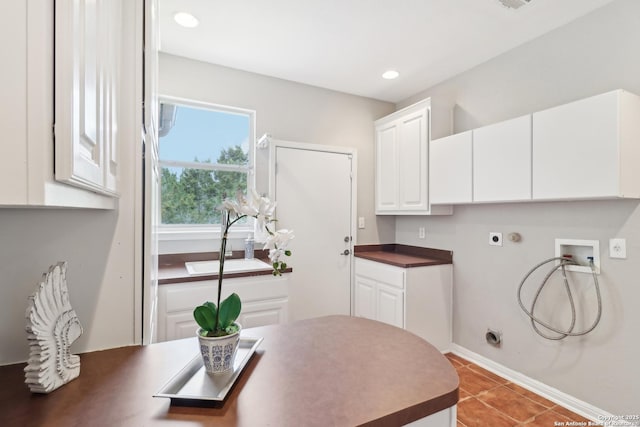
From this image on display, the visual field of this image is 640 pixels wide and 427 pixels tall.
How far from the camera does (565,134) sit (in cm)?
191

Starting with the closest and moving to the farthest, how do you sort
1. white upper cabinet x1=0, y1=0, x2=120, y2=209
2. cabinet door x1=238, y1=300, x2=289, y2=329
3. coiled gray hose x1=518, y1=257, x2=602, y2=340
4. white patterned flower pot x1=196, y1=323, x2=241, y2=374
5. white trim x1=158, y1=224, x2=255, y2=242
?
white upper cabinet x1=0, y1=0, x2=120, y2=209 < white patterned flower pot x1=196, y1=323, x2=241, y2=374 < coiled gray hose x1=518, y1=257, x2=602, y2=340 < cabinet door x1=238, y1=300, x2=289, y2=329 < white trim x1=158, y1=224, x2=255, y2=242

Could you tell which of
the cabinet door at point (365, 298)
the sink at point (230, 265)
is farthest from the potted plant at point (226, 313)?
the cabinet door at point (365, 298)

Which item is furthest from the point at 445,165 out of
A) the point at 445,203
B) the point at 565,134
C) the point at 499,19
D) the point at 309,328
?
the point at 309,328

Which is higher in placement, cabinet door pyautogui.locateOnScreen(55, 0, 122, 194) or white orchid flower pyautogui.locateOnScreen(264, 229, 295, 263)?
cabinet door pyautogui.locateOnScreen(55, 0, 122, 194)

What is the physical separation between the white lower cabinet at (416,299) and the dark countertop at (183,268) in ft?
3.40

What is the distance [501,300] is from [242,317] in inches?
81.0

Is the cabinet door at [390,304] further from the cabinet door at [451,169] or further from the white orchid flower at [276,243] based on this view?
the white orchid flower at [276,243]

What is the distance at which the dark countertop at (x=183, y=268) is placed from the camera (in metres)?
2.10

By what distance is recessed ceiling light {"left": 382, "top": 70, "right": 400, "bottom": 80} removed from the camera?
291 centimetres

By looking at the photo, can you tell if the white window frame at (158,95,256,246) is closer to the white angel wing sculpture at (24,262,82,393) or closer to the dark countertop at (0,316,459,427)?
the dark countertop at (0,316,459,427)

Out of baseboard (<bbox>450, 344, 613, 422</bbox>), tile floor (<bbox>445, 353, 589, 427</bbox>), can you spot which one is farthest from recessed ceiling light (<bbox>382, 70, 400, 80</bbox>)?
tile floor (<bbox>445, 353, 589, 427</bbox>)

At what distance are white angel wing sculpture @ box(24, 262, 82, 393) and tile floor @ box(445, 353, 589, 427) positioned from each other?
6.86ft

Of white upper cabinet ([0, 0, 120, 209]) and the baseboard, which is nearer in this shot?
white upper cabinet ([0, 0, 120, 209])

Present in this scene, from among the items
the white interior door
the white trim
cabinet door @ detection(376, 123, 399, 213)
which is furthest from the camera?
cabinet door @ detection(376, 123, 399, 213)
